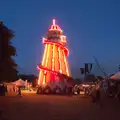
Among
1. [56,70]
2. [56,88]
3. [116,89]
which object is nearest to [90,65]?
[116,89]

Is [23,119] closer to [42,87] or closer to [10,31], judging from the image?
[10,31]

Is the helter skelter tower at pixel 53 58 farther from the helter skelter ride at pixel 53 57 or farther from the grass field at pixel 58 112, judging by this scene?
the grass field at pixel 58 112

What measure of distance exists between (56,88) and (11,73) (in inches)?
1748

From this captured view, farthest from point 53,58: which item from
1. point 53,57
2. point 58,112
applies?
point 58,112

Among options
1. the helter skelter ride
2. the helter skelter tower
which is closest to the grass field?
the helter skelter ride

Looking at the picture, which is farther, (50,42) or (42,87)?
(50,42)

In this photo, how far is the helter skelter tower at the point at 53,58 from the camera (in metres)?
→ 91.4

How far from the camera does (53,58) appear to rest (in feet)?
307

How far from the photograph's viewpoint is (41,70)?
9444cm

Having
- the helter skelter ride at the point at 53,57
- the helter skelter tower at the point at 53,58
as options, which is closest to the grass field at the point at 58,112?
the helter skelter ride at the point at 53,57

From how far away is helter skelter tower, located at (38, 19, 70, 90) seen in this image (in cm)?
9138

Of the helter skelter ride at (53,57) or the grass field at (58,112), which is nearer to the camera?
the grass field at (58,112)

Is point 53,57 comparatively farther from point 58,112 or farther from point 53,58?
point 58,112

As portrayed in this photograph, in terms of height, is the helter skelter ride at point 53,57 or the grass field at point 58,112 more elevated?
Answer: the helter skelter ride at point 53,57
